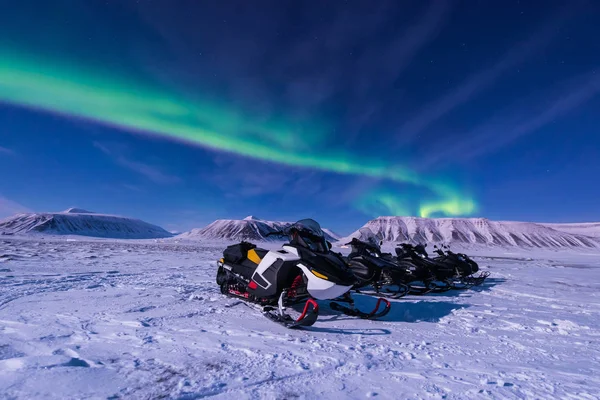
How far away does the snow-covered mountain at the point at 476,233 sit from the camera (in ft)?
358

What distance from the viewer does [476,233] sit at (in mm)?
124375

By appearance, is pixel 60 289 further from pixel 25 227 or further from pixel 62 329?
pixel 25 227

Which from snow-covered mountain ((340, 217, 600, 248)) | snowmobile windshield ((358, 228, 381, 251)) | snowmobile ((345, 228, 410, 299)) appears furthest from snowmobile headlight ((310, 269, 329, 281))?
snow-covered mountain ((340, 217, 600, 248))

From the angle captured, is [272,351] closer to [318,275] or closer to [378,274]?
[318,275]

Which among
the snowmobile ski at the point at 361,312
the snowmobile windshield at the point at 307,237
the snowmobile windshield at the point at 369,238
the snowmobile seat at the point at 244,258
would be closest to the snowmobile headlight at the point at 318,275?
the snowmobile windshield at the point at 307,237

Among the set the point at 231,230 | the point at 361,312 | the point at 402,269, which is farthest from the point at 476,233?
the point at 361,312

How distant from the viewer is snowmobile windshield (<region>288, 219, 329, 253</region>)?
16.8ft

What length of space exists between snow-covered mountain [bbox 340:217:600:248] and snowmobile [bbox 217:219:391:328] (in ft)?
340

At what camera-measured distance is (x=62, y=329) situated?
376 centimetres

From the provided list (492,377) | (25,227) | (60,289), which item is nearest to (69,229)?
(25,227)

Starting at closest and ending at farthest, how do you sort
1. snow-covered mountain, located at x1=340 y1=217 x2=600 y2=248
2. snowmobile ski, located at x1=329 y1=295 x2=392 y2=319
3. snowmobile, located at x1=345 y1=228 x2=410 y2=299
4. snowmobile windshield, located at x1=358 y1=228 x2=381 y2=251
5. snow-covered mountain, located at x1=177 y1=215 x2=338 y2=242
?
1. snowmobile ski, located at x1=329 y1=295 x2=392 y2=319
2. snowmobile, located at x1=345 y1=228 x2=410 y2=299
3. snowmobile windshield, located at x1=358 y1=228 x2=381 y2=251
4. snow-covered mountain, located at x1=340 y1=217 x2=600 y2=248
5. snow-covered mountain, located at x1=177 y1=215 x2=338 y2=242

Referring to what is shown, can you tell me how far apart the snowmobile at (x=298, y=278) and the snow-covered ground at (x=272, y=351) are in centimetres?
26

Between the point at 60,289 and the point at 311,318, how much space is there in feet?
19.6

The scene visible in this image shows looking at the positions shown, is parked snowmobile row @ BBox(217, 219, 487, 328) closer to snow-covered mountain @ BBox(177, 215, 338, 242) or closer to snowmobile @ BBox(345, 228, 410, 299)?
snowmobile @ BBox(345, 228, 410, 299)
